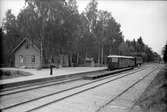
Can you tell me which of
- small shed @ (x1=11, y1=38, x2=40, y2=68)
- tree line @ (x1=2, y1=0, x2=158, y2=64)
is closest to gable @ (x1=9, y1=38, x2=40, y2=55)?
small shed @ (x1=11, y1=38, x2=40, y2=68)

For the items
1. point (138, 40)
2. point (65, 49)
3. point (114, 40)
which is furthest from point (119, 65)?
point (138, 40)

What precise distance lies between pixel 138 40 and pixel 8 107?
9685 cm

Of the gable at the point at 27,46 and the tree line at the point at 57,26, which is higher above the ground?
the tree line at the point at 57,26

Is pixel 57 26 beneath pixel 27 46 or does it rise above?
above

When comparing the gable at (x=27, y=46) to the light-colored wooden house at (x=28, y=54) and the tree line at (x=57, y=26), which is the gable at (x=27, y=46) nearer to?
the light-colored wooden house at (x=28, y=54)

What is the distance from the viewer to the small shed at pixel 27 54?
30.0 meters

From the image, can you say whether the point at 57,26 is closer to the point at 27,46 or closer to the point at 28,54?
the point at 27,46

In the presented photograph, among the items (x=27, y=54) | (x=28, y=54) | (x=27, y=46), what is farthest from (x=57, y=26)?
(x=27, y=54)

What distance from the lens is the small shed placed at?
2998 cm

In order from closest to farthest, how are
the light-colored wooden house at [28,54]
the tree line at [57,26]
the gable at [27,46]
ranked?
the tree line at [57,26], the gable at [27,46], the light-colored wooden house at [28,54]

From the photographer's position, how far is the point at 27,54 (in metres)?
31.1

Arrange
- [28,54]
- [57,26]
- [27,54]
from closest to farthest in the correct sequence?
[57,26], [28,54], [27,54]

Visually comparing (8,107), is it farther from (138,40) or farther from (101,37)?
(138,40)

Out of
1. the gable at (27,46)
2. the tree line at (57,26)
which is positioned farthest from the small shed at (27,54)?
the tree line at (57,26)
